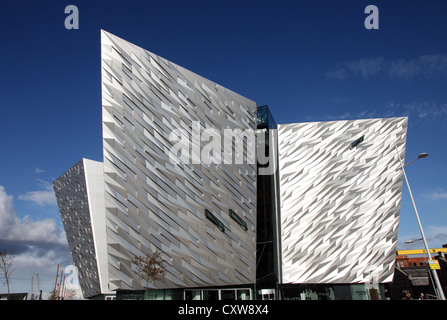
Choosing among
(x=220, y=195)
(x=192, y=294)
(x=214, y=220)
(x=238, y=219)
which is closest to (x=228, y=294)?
(x=192, y=294)

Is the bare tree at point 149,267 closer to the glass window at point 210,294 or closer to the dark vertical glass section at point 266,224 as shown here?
the glass window at point 210,294

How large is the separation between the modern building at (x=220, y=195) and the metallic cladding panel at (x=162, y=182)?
79mm

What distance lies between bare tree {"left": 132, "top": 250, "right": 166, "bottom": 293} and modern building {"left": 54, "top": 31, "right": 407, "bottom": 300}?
300mm

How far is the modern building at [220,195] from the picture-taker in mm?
19891

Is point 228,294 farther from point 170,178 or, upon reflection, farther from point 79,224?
point 79,224

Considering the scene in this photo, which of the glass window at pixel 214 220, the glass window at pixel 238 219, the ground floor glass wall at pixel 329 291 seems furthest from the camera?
the ground floor glass wall at pixel 329 291

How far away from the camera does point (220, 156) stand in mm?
26281

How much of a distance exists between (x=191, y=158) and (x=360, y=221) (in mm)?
17848

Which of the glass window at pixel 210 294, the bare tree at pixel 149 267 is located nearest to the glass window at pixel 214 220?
the glass window at pixel 210 294

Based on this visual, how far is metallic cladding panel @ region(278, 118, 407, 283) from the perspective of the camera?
98.0ft

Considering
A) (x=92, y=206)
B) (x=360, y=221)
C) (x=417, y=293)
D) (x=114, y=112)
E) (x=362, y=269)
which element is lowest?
(x=417, y=293)

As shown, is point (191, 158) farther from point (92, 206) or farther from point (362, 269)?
point (362, 269)

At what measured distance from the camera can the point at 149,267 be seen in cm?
1897

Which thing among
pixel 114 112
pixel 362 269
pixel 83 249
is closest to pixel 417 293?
pixel 362 269
